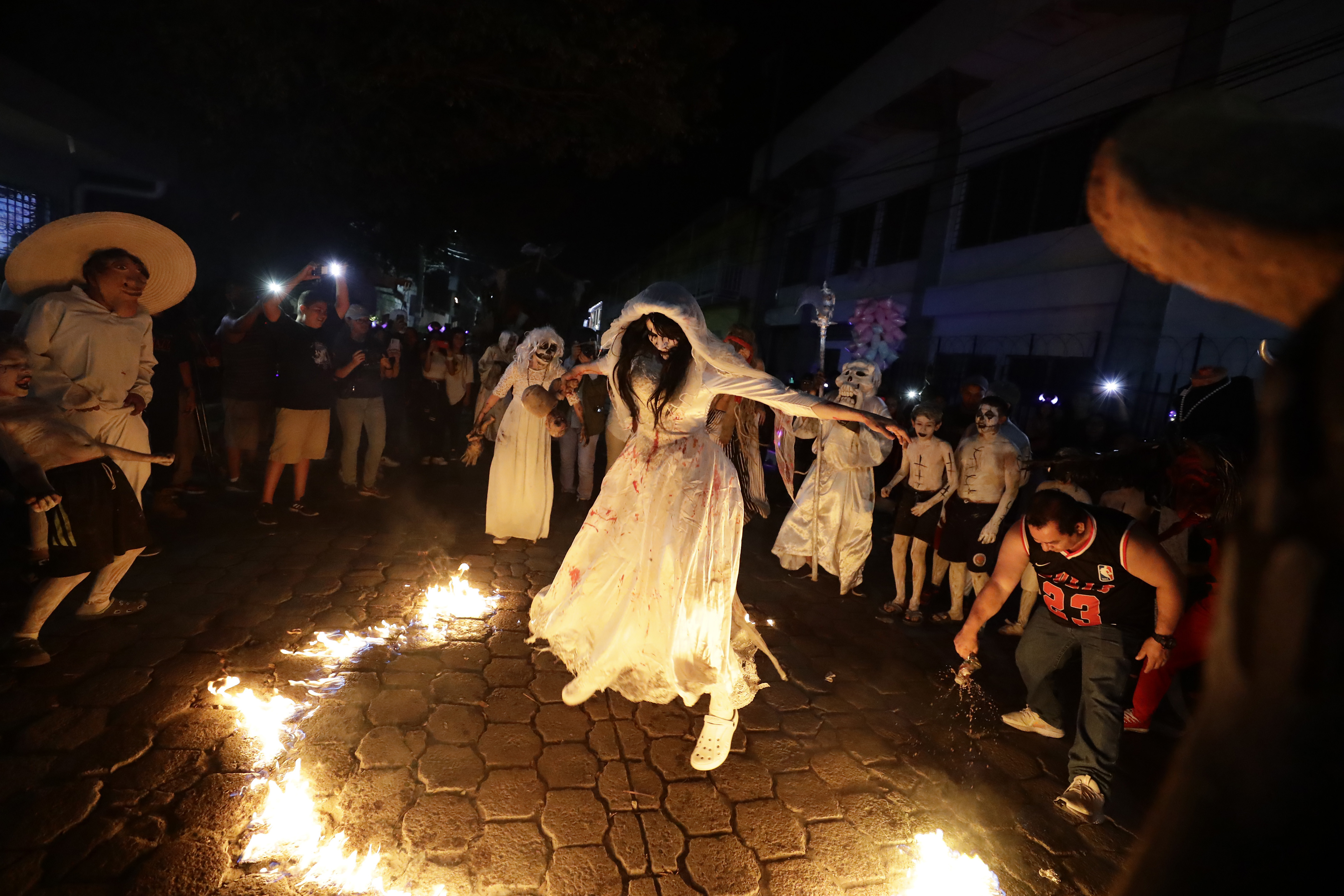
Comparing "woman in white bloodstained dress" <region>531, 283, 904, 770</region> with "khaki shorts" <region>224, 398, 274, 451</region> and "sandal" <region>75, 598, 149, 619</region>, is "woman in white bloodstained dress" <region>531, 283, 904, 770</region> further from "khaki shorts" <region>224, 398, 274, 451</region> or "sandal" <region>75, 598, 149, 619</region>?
"khaki shorts" <region>224, 398, 274, 451</region>

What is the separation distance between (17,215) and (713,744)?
11.5 meters

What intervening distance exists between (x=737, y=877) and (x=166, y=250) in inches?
197

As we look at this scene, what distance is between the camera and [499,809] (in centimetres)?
277

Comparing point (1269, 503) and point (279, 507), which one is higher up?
point (1269, 503)

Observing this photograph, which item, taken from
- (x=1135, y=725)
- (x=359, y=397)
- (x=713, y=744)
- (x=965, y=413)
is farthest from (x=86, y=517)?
(x=965, y=413)

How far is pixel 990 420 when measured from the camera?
5.12 meters

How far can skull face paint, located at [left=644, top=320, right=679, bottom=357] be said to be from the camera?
351 cm

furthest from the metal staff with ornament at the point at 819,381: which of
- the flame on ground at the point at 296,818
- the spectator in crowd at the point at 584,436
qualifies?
the flame on ground at the point at 296,818

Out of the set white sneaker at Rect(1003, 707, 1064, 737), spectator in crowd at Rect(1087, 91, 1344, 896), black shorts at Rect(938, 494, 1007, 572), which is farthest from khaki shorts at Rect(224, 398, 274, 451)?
spectator in crowd at Rect(1087, 91, 1344, 896)

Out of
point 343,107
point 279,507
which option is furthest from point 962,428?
point 343,107

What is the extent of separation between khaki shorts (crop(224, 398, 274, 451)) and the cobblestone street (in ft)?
8.13

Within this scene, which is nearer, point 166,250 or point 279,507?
point 166,250

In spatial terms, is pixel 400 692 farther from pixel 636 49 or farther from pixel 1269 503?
pixel 636 49

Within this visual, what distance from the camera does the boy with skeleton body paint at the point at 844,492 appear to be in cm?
607
